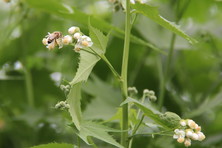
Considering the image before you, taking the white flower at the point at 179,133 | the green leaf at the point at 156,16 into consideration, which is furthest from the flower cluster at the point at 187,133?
the green leaf at the point at 156,16

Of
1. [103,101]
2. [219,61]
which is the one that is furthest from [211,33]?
[103,101]

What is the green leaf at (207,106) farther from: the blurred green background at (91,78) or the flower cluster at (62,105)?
the flower cluster at (62,105)

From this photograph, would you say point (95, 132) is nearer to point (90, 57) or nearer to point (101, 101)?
point (90, 57)

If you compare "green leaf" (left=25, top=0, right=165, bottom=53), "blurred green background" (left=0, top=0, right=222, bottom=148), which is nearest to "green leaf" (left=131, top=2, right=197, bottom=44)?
"green leaf" (left=25, top=0, right=165, bottom=53)

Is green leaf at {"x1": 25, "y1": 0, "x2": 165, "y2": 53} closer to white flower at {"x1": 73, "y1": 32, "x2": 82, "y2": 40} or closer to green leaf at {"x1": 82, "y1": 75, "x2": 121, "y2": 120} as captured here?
green leaf at {"x1": 82, "y1": 75, "x2": 121, "y2": 120}

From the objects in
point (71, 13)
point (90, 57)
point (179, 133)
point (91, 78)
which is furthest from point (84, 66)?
point (91, 78)
